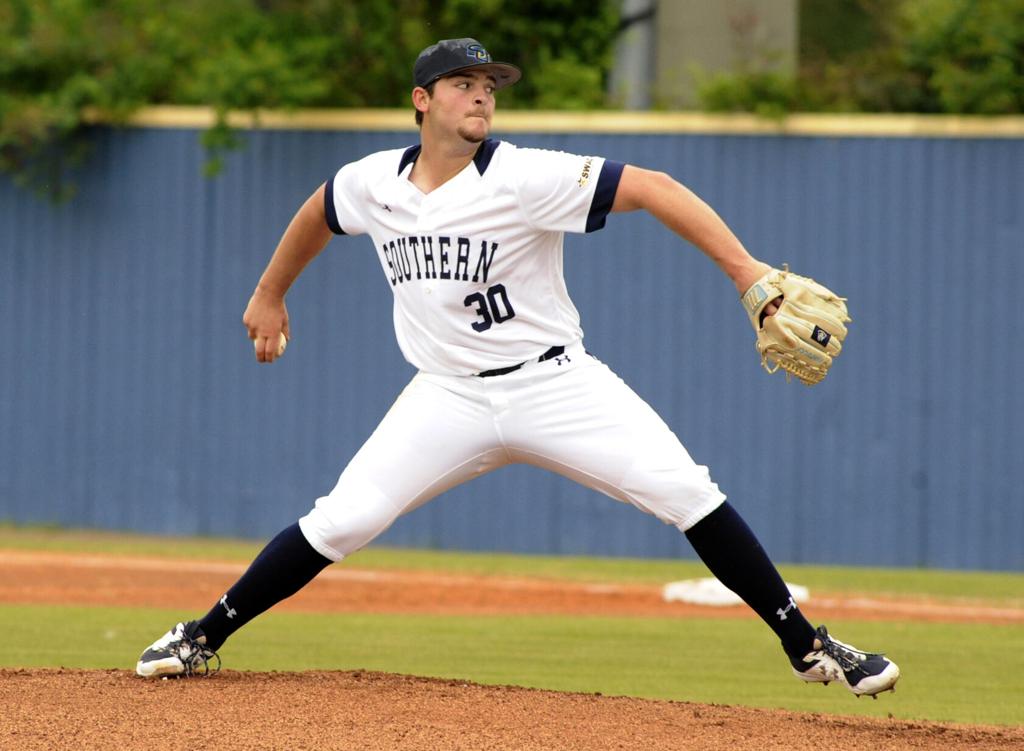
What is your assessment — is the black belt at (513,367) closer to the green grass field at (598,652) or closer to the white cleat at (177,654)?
the white cleat at (177,654)

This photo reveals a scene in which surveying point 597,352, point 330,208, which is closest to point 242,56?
point 597,352

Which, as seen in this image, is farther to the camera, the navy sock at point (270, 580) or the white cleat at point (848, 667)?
the navy sock at point (270, 580)

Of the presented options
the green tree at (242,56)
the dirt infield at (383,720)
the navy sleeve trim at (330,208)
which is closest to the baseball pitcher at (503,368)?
the navy sleeve trim at (330,208)

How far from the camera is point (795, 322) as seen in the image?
4.36 meters

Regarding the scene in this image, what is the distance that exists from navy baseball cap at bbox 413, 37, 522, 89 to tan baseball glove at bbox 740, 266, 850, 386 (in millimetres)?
1112

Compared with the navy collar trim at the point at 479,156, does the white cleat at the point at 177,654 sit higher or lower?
lower

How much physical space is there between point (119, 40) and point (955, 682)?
10363mm

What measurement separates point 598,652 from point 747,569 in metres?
2.75

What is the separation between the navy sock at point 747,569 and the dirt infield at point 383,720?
30cm

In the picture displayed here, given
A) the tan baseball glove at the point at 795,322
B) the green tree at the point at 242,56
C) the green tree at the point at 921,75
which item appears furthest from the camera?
the green tree at the point at 242,56

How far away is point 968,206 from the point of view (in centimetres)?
1230

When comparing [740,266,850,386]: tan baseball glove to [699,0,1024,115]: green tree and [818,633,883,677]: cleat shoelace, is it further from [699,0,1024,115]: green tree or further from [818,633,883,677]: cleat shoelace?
[699,0,1024,115]: green tree

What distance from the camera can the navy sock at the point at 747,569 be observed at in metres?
4.64

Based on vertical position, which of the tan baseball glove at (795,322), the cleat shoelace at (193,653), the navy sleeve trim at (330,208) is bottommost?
the cleat shoelace at (193,653)
